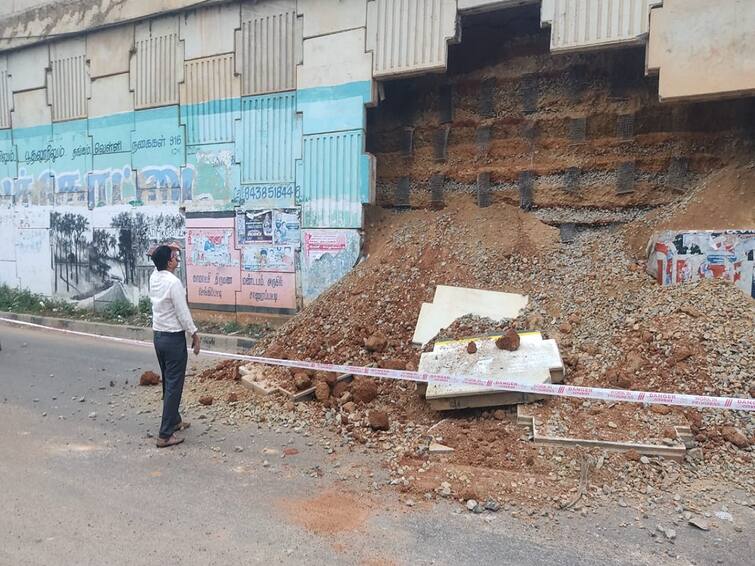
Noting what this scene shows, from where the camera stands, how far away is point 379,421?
5035 millimetres

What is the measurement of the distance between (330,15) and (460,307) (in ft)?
18.7

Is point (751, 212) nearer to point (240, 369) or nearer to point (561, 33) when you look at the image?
point (561, 33)

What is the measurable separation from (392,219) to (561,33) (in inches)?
148

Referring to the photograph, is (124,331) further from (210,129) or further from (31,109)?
(31,109)

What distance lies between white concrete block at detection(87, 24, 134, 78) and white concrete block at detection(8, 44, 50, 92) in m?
1.64

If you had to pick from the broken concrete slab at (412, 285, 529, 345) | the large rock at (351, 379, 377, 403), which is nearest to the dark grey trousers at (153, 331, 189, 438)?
the large rock at (351, 379, 377, 403)

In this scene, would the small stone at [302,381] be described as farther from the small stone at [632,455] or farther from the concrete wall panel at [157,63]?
the concrete wall panel at [157,63]

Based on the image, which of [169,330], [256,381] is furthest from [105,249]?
[169,330]

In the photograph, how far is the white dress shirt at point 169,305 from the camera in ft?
16.1

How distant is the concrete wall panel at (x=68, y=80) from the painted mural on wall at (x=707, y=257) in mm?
12412

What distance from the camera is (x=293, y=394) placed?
19.0 feet

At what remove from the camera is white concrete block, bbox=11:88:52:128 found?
1346 centimetres

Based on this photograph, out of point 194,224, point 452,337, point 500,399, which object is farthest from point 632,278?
point 194,224

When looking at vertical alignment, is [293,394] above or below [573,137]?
below
